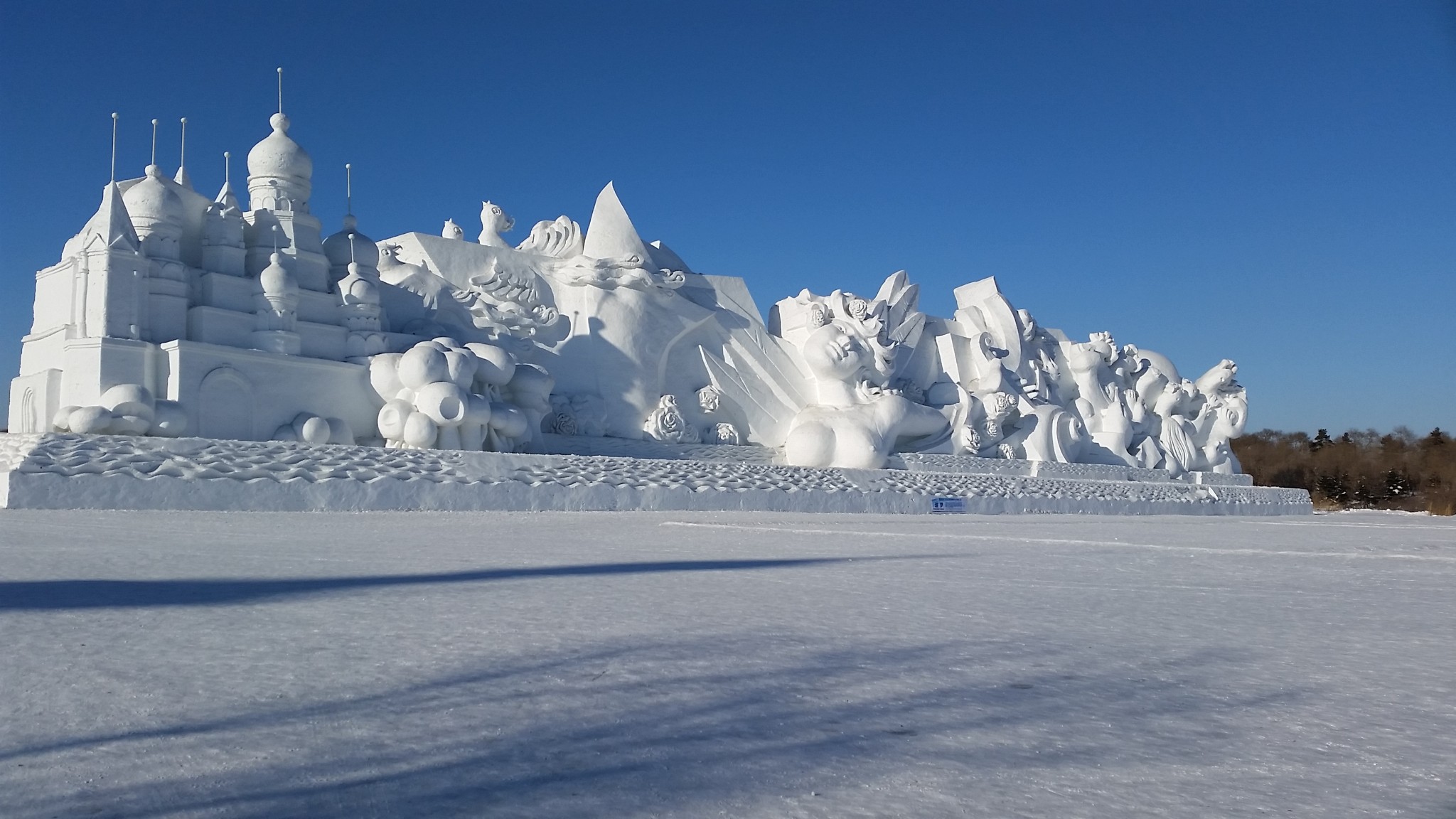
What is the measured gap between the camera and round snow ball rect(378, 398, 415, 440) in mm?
10859

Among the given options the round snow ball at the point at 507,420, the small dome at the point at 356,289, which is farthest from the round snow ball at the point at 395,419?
the small dome at the point at 356,289

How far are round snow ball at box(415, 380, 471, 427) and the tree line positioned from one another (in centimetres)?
2427

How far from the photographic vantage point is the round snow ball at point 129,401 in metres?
9.23

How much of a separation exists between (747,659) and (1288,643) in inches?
51.8

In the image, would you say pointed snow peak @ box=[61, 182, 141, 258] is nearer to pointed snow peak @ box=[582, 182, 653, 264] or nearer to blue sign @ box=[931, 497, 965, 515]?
pointed snow peak @ box=[582, 182, 653, 264]

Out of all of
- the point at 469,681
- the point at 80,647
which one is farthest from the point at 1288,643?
the point at 80,647

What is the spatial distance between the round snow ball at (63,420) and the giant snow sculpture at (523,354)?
0.02m

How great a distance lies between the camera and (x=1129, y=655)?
2500 mm

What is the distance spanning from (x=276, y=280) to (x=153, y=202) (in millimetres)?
1317

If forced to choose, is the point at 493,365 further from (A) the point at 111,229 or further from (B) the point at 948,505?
(B) the point at 948,505

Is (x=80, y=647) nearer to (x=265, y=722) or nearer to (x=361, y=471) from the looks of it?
(x=265, y=722)

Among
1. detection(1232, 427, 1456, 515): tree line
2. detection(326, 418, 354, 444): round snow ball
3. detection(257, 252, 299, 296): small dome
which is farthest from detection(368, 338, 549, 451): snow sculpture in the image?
detection(1232, 427, 1456, 515): tree line

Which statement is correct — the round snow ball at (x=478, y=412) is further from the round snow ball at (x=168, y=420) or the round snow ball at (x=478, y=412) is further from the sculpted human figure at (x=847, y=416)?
the sculpted human figure at (x=847, y=416)

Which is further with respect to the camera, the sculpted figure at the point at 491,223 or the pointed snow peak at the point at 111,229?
the sculpted figure at the point at 491,223
